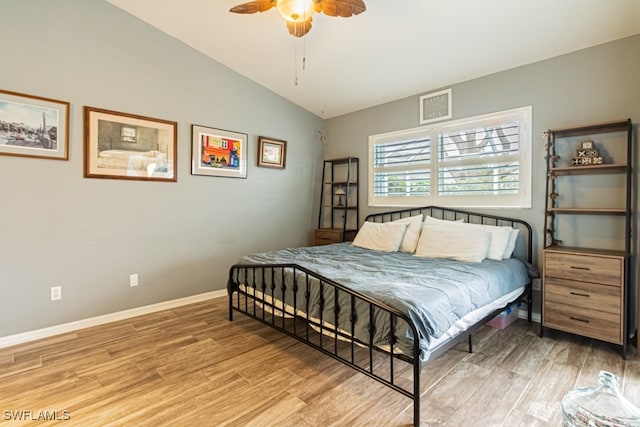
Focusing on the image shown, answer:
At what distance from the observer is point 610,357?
239 cm

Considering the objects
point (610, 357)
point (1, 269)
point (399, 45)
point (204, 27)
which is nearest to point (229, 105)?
point (204, 27)

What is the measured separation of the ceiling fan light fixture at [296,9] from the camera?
2.11 metres

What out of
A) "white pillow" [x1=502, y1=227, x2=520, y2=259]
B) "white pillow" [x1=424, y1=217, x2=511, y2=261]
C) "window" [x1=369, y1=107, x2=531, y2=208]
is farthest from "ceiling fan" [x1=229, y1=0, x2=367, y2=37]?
"white pillow" [x1=502, y1=227, x2=520, y2=259]

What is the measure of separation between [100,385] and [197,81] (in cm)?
314

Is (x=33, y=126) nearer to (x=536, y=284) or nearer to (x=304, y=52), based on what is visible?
(x=304, y=52)

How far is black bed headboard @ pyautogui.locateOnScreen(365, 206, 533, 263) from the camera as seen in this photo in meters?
3.19

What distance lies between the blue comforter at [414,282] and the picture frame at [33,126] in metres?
1.97

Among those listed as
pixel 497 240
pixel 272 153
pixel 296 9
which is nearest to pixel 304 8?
pixel 296 9

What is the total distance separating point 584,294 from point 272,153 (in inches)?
146

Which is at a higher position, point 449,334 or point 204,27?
point 204,27

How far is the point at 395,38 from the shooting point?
120 inches

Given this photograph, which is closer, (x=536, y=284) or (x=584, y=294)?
(x=584, y=294)

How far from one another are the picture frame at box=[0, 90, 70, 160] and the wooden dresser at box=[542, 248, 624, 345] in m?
4.42

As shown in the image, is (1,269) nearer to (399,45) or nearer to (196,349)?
(196,349)
